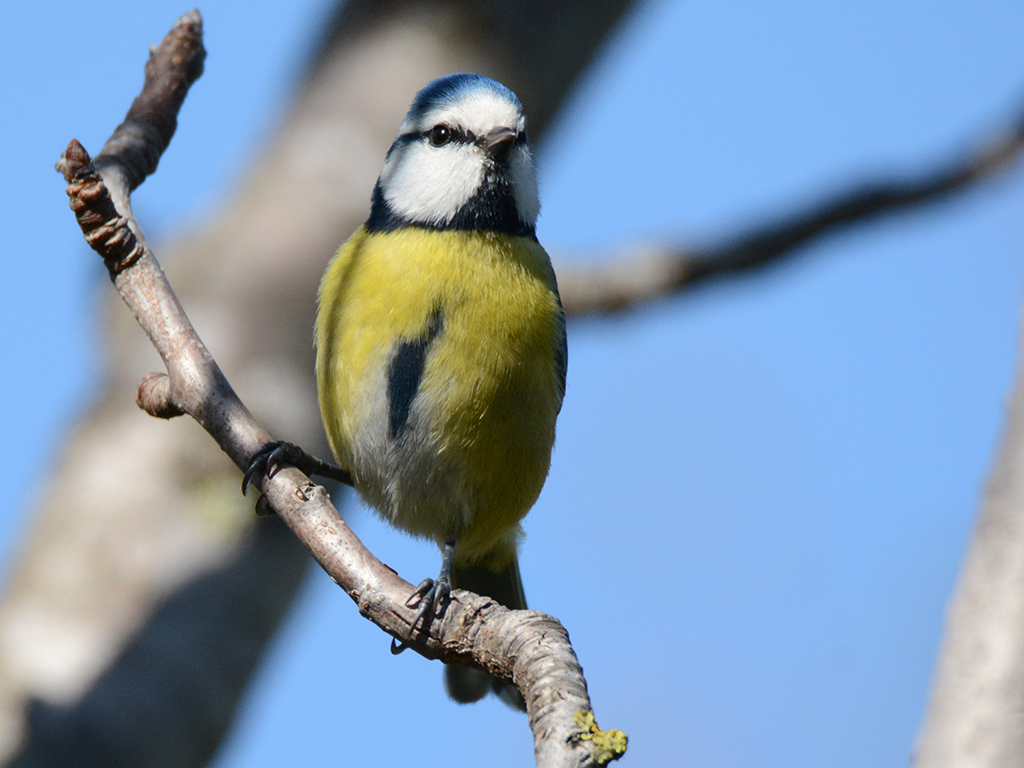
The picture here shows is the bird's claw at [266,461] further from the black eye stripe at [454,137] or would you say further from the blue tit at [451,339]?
the black eye stripe at [454,137]

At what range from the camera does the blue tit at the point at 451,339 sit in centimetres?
273

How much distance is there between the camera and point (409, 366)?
8.93 ft

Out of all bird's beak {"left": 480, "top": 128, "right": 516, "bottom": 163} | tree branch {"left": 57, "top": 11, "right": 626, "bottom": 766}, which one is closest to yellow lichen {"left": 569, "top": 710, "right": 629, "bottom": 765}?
tree branch {"left": 57, "top": 11, "right": 626, "bottom": 766}

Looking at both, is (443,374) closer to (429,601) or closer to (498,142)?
(498,142)

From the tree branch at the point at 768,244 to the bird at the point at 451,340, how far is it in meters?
1.65

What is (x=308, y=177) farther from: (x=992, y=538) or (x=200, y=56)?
(x=992, y=538)

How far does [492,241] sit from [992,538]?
1.74 m

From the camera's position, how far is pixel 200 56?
2480 millimetres

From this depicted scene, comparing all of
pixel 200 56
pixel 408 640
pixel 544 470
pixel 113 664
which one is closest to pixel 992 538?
pixel 408 640

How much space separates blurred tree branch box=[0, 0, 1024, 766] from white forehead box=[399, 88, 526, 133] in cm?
141

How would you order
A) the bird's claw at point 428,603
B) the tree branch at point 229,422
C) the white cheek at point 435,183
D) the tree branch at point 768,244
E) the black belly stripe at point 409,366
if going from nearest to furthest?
the tree branch at point 229,422, the bird's claw at point 428,603, the black belly stripe at point 409,366, the white cheek at point 435,183, the tree branch at point 768,244

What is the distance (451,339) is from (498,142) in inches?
27.8

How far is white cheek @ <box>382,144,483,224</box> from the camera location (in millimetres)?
2998

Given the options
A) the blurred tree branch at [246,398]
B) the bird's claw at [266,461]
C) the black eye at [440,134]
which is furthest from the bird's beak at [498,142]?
the blurred tree branch at [246,398]
